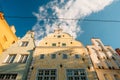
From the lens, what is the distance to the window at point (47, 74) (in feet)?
56.3

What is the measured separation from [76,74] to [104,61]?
16.5 feet

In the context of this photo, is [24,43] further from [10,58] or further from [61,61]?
[61,61]

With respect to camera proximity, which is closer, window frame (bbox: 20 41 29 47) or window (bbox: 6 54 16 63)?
window (bbox: 6 54 16 63)

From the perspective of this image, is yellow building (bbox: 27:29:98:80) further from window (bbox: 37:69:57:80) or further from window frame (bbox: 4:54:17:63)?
window frame (bbox: 4:54:17:63)

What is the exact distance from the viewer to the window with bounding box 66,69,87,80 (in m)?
17.0

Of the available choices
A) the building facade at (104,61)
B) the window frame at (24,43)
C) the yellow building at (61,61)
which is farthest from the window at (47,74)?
the window frame at (24,43)

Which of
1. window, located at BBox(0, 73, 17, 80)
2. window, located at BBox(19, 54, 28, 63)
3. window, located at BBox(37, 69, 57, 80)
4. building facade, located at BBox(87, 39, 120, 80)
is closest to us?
window, located at BBox(37, 69, 57, 80)

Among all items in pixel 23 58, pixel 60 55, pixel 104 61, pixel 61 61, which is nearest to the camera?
pixel 61 61

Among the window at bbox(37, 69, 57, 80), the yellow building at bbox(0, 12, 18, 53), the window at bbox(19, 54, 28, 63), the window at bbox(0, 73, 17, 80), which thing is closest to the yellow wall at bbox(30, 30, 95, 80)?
the window at bbox(37, 69, 57, 80)

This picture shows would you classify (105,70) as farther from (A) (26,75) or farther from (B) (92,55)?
(A) (26,75)

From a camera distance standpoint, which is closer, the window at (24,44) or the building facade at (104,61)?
the building facade at (104,61)

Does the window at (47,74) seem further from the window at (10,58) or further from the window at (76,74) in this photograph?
the window at (10,58)

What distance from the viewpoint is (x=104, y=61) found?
810 inches

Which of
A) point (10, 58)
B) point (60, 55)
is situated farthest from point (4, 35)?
point (60, 55)
